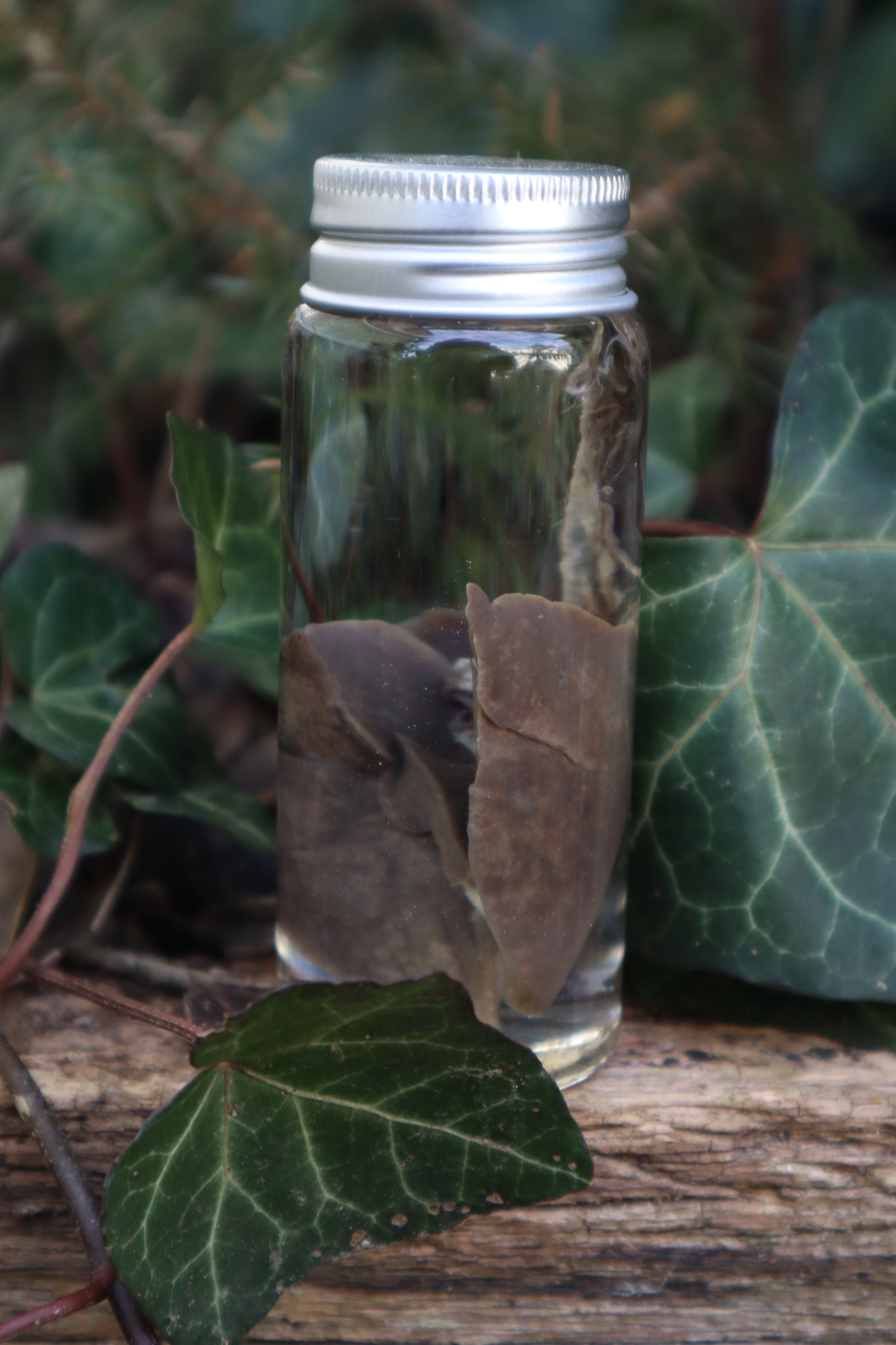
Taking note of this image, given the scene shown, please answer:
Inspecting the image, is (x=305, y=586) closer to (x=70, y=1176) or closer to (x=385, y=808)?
(x=385, y=808)

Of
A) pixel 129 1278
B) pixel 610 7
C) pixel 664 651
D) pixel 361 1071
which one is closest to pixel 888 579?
pixel 664 651

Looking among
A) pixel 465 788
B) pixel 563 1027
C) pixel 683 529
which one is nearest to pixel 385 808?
pixel 465 788

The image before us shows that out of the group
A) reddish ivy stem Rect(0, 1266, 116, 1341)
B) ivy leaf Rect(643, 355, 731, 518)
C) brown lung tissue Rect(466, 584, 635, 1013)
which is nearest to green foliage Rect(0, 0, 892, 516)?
ivy leaf Rect(643, 355, 731, 518)

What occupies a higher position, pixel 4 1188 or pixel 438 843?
pixel 438 843

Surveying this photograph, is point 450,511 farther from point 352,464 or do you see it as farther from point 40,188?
point 40,188

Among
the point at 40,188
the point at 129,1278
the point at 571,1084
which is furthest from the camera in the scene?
the point at 40,188

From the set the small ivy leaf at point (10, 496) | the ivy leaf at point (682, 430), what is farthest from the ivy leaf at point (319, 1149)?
the ivy leaf at point (682, 430)
